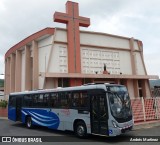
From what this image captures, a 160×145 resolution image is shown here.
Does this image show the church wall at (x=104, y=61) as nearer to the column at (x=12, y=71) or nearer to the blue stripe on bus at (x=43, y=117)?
the blue stripe on bus at (x=43, y=117)

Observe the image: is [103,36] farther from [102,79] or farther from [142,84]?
[142,84]

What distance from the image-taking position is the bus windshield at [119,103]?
10.2 m

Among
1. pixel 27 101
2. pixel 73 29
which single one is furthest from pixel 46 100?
pixel 73 29

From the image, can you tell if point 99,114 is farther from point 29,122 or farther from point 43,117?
point 29,122

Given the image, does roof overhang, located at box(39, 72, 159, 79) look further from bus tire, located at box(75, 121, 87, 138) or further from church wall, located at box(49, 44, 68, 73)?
bus tire, located at box(75, 121, 87, 138)

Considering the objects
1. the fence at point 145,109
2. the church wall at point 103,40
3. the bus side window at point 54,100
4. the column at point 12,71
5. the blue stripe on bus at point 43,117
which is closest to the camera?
the blue stripe on bus at point 43,117

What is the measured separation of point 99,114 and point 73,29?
17.6m

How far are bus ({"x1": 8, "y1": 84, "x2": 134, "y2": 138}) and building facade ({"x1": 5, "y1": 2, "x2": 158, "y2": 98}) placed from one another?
895cm

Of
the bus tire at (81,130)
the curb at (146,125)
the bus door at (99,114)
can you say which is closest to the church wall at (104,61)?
the curb at (146,125)

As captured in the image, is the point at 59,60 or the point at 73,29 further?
the point at 73,29

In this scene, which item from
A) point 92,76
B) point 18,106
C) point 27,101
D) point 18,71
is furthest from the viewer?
point 18,71

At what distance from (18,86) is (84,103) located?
23.8 meters

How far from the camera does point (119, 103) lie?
1068 centimetres

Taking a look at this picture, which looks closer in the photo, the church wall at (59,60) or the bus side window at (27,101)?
the bus side window at (27,101)
